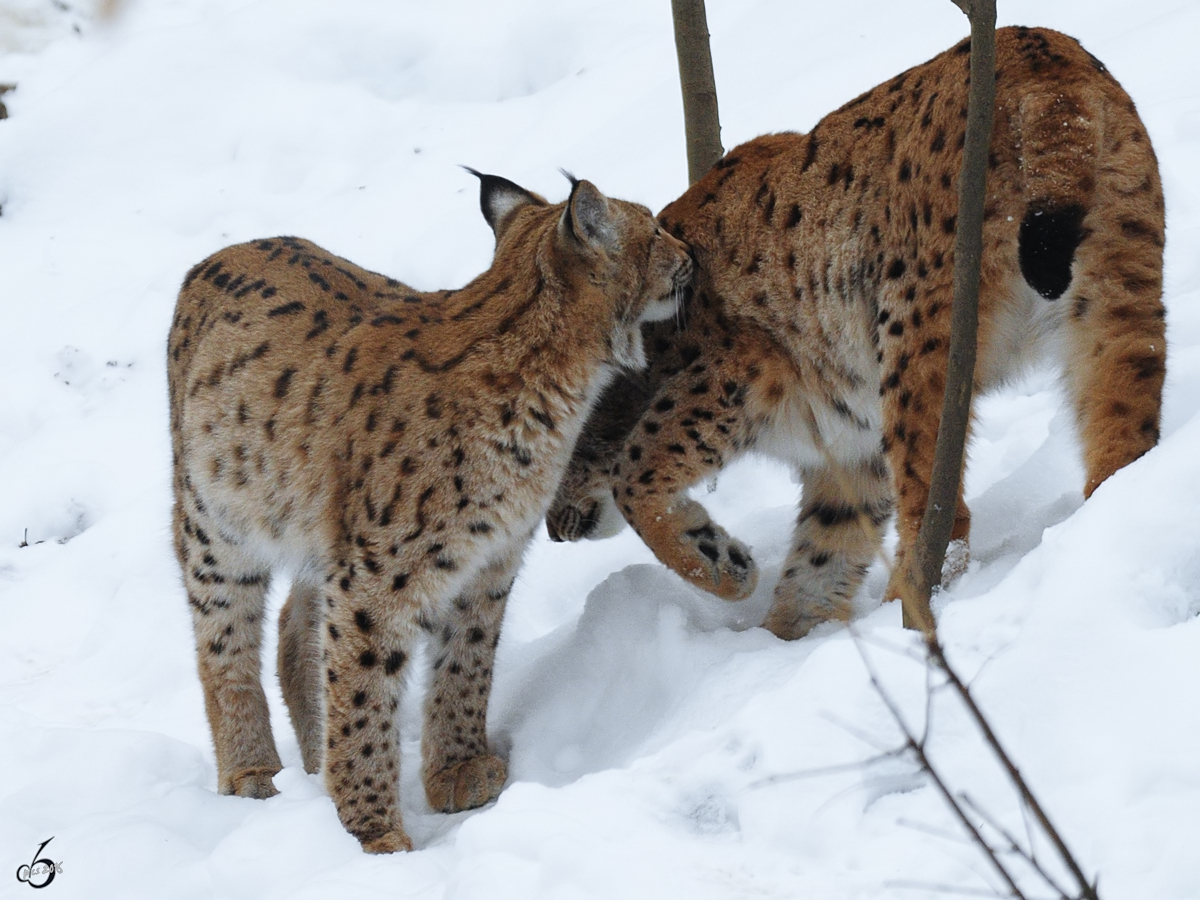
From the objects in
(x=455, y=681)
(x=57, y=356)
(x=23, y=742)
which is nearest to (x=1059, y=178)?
(x=455, y=681)

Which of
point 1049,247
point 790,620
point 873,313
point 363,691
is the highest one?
point 1049,247

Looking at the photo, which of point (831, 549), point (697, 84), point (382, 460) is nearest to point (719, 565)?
point (831, 549)

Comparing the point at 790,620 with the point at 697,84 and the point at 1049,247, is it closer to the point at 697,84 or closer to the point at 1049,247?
the point at 1049,247

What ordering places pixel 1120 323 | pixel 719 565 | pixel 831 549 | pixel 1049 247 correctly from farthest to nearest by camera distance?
pixel 831 549
pixel 719 565
pixel 1120 323
pixel 1049 247

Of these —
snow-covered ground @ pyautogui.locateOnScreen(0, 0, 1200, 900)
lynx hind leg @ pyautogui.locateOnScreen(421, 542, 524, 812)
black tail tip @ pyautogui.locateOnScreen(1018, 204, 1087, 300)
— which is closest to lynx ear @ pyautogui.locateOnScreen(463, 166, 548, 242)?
lynx hind leg @ pyautogui.locateOnScreen(421, 542, 524, 812)

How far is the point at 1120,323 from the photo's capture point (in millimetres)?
3623

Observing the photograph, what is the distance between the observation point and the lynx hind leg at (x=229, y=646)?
15.8ft

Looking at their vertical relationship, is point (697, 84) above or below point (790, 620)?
above

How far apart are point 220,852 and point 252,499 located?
1.40 meters

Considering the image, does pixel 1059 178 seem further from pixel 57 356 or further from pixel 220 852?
pixel 57 356

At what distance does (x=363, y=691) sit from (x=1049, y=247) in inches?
91.1

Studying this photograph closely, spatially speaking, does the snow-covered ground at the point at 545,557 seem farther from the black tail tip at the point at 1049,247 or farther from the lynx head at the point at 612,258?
the lynx head at the point at 612,258

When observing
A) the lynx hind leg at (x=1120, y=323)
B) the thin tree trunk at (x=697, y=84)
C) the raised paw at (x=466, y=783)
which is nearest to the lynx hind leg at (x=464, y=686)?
the raised paw at (x=466, y=783)

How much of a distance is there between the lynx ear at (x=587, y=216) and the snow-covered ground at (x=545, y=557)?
1268 millimetres
